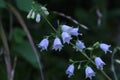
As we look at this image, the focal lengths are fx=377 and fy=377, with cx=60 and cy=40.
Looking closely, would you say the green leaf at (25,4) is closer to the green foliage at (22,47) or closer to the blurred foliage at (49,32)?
the blurred foliage at (49,32)

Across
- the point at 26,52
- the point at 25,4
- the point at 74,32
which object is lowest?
the point at 26,52

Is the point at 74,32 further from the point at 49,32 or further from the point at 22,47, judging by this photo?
the point at 49,32

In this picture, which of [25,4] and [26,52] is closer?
[25,4]

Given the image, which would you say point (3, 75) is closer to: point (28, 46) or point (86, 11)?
point (28, 46)

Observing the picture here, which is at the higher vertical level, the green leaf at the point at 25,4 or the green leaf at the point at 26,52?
the green leaf at the point at 25,4

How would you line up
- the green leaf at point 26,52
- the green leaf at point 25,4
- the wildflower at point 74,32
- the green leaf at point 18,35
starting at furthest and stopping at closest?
the green leaf at point 18,35, the green leaf at point 26,52, the green leaf at point 25,4, the wildflower at point 74,32

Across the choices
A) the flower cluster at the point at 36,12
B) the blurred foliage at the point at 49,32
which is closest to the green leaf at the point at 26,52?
the blurred foliage at the point at 49,32

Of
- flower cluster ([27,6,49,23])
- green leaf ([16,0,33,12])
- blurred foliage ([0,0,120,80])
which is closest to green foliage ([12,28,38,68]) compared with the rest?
blurred foliage ([0,0,120,80])

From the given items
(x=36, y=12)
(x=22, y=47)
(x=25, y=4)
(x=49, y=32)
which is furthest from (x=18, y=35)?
(x=36, y=12)
